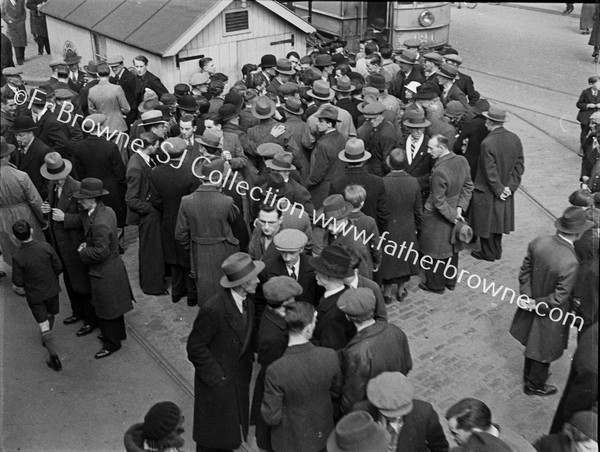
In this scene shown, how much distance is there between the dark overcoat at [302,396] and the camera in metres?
4.34

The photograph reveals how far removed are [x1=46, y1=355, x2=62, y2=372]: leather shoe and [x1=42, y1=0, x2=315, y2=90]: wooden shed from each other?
648 centimetres

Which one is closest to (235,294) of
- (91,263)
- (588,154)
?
(91,263)

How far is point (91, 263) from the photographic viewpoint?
21.1 ft

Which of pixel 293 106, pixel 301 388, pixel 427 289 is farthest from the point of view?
pixel 293 106

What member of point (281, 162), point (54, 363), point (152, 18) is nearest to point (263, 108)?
point (281, 162)

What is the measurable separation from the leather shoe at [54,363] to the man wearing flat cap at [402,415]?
3.70 m

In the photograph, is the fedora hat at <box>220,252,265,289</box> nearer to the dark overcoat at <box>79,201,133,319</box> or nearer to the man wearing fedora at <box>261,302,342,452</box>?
the man wearing fedora at <box>261,302,342,452</box>

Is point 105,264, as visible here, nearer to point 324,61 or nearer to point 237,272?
point 237,272

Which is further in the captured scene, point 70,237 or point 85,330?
point 85,330

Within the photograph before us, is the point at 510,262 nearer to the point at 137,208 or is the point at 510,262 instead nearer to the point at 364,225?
the point at 364,225

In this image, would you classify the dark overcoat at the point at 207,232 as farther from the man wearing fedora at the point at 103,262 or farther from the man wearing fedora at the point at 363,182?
the man wearing fedora at the point at 363,182

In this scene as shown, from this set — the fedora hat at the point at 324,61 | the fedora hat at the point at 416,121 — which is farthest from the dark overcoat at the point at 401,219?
the fedora hat at the point at 324,61

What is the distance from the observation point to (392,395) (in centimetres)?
398

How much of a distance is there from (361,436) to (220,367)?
151cm
